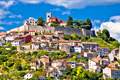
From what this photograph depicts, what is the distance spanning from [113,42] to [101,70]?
17383 mm

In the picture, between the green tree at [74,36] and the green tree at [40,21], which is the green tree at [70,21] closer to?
the green tree at [40,21]

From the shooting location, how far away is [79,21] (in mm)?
105438

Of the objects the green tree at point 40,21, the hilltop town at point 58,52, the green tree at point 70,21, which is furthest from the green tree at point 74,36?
the green tree at point 40,21

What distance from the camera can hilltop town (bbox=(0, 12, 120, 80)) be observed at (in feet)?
260

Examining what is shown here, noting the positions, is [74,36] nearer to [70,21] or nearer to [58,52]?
[70,21]

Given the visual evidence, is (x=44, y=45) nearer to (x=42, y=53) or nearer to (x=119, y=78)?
(x=42, y=53)

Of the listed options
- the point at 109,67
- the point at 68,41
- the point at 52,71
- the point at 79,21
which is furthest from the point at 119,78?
the point at 79,21

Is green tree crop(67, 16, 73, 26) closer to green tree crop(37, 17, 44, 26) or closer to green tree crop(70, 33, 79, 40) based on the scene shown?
green tree crop(37, 17, 44, 26)

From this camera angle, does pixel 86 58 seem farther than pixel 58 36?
No

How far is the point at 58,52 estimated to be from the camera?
86.2 m

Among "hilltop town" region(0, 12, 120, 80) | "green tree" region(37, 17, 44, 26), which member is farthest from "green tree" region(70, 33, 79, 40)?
"green tree" region(37, 17, 44, 26)

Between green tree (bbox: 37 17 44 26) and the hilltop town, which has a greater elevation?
green tree (bbox: 37 17 44 26)

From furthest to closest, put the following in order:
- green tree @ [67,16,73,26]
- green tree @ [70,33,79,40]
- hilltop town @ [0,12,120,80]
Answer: green tree @ [67,16,73,26] → green tree @ [70,33,79,40] → hilltop town @ [0,12,120,80]

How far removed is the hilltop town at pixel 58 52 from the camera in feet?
260
